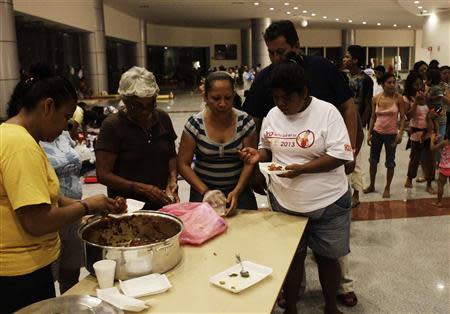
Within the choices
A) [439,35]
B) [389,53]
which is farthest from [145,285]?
[389,53]

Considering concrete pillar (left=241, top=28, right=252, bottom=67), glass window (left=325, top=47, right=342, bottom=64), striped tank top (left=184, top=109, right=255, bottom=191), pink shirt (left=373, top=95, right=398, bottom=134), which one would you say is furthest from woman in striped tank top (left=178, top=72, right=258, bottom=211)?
glass window (left=325, top=47, right=342, bottom=64)

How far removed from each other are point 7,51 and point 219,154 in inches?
280

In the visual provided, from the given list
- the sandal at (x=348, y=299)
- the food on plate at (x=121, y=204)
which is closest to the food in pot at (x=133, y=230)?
the food on plate at (x=121, y=204)

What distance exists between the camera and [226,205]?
7.86 ft

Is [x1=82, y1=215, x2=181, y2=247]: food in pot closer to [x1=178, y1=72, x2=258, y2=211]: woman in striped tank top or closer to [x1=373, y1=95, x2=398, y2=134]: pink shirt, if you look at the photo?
[x1=178, y1=72, x2=258, y2=211]: woman in striped tank top

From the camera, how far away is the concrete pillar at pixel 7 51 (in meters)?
8.05

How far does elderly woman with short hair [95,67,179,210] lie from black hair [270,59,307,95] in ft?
1.94

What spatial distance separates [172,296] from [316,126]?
1014 millimetres

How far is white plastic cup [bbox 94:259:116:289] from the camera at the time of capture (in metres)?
1.60

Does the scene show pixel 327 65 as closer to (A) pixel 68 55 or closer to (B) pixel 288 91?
(B) pixel 288 91

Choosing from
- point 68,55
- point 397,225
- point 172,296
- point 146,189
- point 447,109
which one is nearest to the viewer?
point 172,296

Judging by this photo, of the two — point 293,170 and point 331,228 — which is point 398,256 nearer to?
point 331,228

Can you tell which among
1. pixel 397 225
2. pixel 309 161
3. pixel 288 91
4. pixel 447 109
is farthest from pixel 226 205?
pixel 447 109

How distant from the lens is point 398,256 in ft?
11.8
